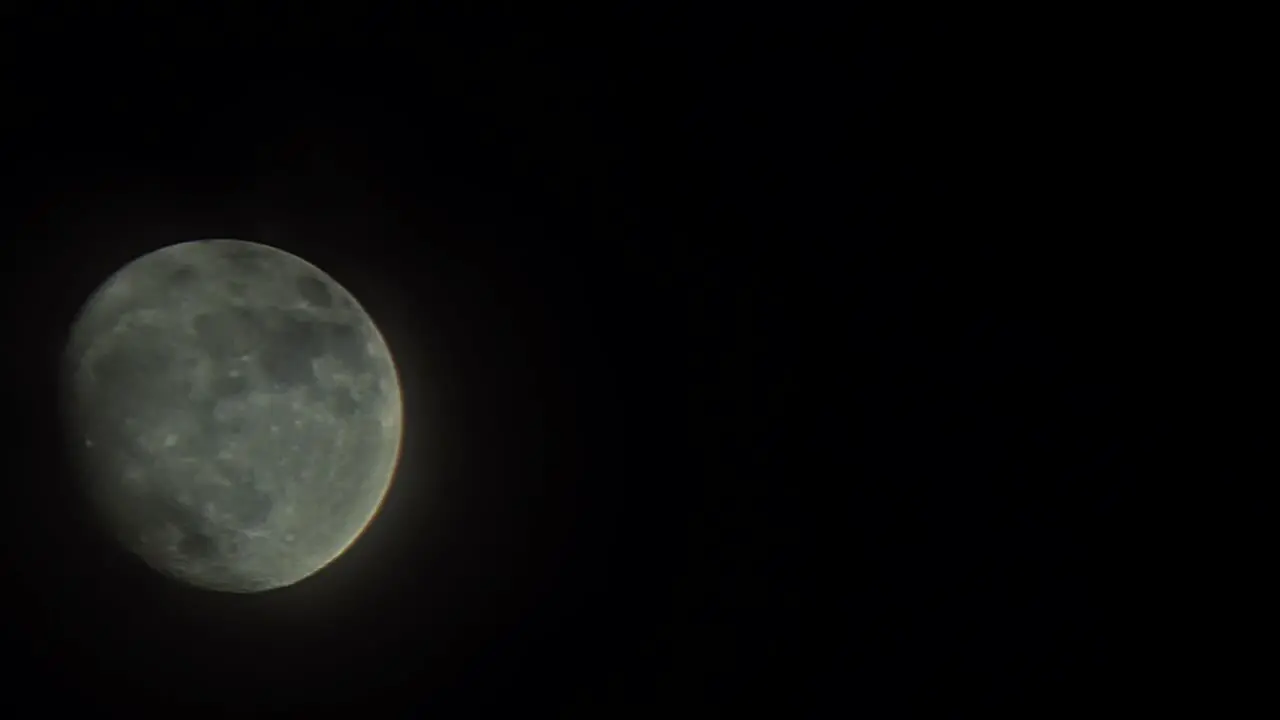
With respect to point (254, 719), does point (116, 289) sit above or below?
above

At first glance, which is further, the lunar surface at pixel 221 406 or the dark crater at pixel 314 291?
the dark crater at pixel 314 291

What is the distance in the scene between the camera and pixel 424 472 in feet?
8.46

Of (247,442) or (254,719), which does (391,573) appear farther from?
(247,442)

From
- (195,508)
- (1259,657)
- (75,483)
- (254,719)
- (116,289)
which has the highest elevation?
(116,289)

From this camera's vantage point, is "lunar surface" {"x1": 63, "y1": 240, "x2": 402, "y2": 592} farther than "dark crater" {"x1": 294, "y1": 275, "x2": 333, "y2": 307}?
No

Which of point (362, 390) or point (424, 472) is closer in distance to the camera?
point (362, 390)

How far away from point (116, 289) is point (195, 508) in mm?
617

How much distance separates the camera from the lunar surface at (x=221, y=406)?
207 centimetres

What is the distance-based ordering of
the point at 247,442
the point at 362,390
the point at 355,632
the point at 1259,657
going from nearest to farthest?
the point at 247,442 → the point at 362,390 → the point at 1259,657 → the point at 355,632

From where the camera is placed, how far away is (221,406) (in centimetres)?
205

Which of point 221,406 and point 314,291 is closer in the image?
point 221,406

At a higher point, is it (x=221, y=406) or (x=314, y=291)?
(x=314, y=291)

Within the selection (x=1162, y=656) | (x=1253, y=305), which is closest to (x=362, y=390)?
(x=1162, y=656)

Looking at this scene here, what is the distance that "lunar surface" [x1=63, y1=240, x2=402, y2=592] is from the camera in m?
2.07
